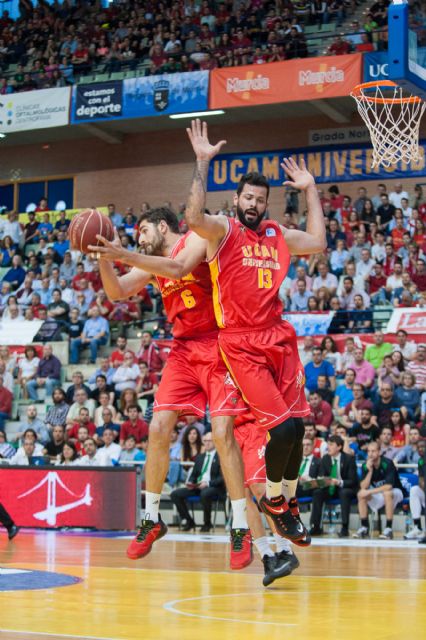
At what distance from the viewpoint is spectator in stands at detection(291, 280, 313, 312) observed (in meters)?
18.8

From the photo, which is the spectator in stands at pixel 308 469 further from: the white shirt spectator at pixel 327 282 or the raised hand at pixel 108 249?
the raised hand at pixel 108 249

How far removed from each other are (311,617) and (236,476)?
163cm

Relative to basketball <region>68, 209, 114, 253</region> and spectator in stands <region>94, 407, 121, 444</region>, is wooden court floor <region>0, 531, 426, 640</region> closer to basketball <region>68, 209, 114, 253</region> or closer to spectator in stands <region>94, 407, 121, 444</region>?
basketball <region>68, 209, 114, 253</region>

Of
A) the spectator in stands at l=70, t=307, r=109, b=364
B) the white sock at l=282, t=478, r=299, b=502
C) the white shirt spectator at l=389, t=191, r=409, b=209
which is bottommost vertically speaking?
the white sock at l=282, t=478, r=299, b=502

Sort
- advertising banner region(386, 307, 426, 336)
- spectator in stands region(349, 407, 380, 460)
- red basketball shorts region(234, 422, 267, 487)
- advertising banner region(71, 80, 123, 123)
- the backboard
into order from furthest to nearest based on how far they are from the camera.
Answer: advertising banner region(71, 80, 123, 123), advertising banner region(386, 307, 426, 336), spectator in stands region(349, 407, 380, 460), the backboard, red basketball shorts region(234, 422, 267, 487)

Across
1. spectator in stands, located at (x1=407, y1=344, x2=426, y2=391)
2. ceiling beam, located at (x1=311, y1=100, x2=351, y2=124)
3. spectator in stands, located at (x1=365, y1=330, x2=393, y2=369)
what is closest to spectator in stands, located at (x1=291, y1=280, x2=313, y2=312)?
spectator in stands, located at (x1=365, y1=330, x2=393, y2=369)

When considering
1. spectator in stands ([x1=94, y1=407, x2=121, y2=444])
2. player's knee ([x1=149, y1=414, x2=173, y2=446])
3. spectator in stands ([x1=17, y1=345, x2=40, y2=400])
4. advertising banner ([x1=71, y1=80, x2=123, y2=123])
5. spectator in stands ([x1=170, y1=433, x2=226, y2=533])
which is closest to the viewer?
player's knee ([x1=149, y1=414, x2=173, y2=446])

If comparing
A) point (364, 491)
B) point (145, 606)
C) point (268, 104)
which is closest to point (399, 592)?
point (145, 606)

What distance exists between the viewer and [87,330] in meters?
20.9

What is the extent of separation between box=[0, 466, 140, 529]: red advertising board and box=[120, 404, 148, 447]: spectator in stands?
1.97 m

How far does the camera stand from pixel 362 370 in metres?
16.4

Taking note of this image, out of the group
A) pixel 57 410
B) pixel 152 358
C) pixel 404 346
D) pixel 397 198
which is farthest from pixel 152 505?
pixel 397 198

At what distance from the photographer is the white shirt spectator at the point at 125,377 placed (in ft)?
60.4

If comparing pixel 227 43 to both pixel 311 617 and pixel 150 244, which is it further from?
pixel 311 617
